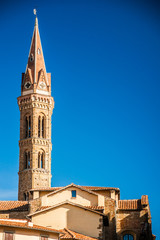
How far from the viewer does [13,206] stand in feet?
156

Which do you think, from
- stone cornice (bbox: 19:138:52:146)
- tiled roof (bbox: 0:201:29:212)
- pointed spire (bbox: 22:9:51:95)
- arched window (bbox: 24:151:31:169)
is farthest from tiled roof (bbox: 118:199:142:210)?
pointed spire (bbox: 22:9:51:95)

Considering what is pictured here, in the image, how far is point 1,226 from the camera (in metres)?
31.4

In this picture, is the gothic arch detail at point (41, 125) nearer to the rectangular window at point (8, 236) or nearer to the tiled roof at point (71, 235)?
the tiled roof at point (71, 235)

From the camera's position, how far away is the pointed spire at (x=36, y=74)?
72.5 meters

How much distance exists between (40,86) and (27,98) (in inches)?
109

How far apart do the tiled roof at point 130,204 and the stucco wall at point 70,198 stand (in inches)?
153

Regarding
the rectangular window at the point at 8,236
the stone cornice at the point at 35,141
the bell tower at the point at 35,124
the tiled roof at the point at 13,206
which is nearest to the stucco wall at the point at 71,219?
the rectangular window at the point at 8,236

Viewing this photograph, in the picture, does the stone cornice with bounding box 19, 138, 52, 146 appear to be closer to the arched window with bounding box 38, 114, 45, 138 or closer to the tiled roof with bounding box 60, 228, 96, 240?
the arched window with bounding box 38, 114, 45, 138

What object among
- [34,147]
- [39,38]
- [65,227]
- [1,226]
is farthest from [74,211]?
[39,38]

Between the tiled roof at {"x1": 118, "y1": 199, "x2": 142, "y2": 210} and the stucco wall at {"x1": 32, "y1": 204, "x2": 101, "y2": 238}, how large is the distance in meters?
7.62

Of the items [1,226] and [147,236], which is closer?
[1,226]

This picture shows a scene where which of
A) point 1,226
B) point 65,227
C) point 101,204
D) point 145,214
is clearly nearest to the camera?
point 1,226

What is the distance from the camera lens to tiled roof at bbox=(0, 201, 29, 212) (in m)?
46.6

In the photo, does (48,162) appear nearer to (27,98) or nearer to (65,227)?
(27,98)
